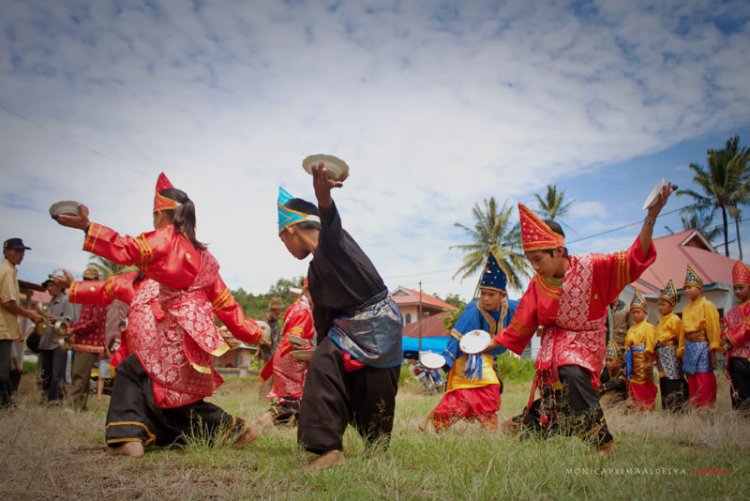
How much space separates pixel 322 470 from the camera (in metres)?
2.92

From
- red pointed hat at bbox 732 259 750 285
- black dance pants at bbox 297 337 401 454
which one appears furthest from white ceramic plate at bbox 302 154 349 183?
red pointed hat at bbox 732 259 750 285

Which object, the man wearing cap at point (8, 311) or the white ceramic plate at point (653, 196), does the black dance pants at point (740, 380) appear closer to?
the white ceramic plate at point (653, 196)

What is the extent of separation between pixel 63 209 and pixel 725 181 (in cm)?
3690

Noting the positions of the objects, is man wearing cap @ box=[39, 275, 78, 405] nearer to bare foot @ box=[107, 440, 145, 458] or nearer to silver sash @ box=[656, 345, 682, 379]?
bare foot @ box=[107, 440, 145, 458]

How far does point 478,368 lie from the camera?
18.3ft

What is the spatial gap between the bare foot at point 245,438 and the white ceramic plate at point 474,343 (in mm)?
1884

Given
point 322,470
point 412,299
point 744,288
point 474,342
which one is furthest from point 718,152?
point 322,470

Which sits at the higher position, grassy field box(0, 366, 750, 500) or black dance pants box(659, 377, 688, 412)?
grassy field box(0, 366, 750, 500)

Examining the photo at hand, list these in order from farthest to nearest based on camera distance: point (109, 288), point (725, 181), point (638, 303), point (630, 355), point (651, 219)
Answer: point (725, 181)
point (638, 303)
point (630, 355)
point (109, 288)
point (651, 219)

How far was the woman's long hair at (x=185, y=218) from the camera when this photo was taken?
4.20 metres

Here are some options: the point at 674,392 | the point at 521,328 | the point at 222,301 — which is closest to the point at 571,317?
the point at 521,328

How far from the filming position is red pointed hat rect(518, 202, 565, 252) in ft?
13.5

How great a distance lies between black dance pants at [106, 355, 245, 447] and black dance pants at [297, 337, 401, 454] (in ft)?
3.02

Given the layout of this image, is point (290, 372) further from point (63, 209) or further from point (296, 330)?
point (63, 209)
